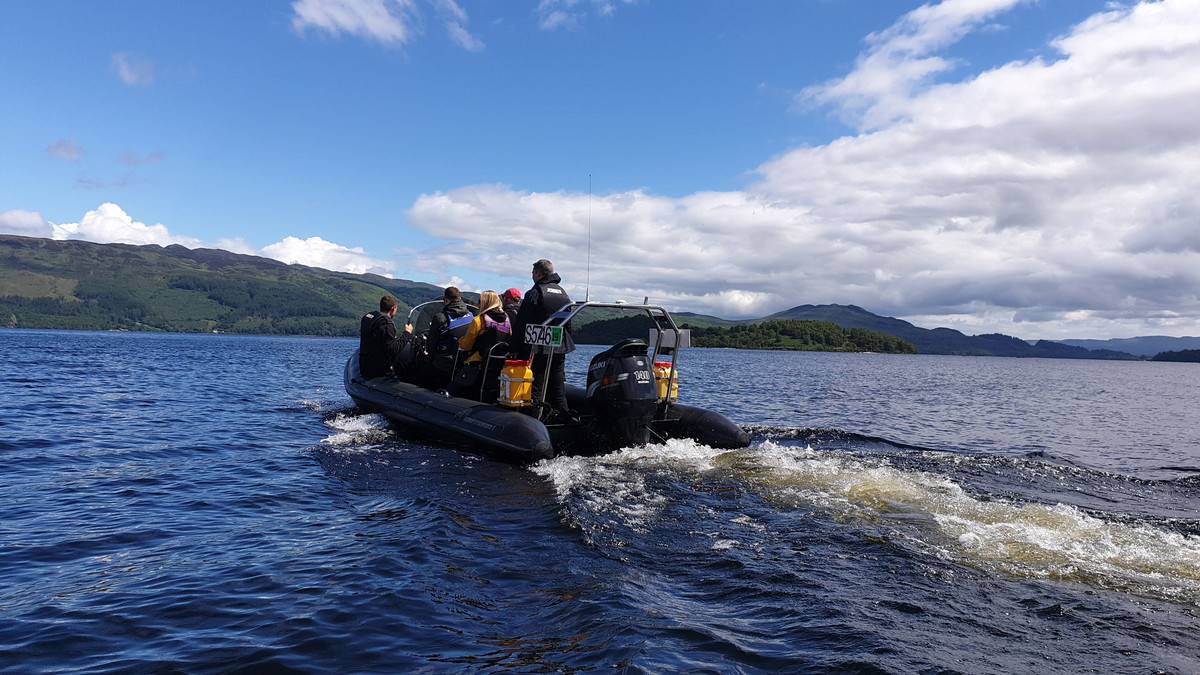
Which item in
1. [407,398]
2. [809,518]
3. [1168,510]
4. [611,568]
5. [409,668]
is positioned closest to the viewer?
[409,668]

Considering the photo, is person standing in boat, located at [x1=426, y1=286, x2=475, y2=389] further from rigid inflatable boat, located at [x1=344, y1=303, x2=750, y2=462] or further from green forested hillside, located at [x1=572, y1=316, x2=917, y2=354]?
green forested hillside, located at [x1=572, y1=316, x2=917, y2=354]

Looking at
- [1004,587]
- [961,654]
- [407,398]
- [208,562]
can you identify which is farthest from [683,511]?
[407,398]


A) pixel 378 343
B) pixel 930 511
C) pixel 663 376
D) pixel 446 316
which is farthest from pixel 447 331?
pixel 930 511

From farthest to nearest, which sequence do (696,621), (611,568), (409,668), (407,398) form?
(407,398), (611,568), (696,621), (409,668)

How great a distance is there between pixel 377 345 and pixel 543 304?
18.7ft

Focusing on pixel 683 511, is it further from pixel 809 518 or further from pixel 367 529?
pixel 367 529

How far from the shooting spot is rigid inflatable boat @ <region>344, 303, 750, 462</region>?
35.1 ft

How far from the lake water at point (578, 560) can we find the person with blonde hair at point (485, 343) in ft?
4.67

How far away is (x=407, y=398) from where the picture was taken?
13.2 metres

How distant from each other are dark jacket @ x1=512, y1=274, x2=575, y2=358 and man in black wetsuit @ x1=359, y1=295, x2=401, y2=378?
14.3 ft

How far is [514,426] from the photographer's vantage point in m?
10.6

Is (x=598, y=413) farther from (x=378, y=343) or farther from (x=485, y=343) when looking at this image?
(x=378, y=343)

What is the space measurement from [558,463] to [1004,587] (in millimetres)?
6507

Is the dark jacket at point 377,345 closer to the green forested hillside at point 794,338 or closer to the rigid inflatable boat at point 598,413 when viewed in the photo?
the rigid inflatable boat at point 598,413
